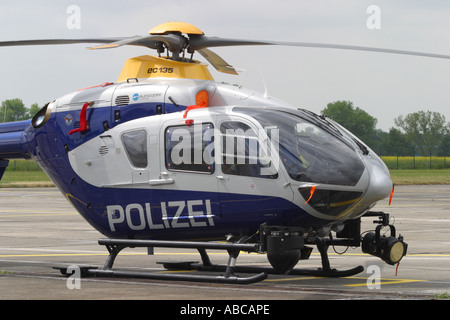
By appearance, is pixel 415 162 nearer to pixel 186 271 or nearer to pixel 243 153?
pixel 186 271

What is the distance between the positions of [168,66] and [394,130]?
367 feet

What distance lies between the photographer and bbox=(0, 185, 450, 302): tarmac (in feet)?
39.3

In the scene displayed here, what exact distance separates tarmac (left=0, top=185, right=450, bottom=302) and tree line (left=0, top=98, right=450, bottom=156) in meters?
54.7

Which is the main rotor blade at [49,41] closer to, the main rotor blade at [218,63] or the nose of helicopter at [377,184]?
the main rotor blade at [218,63]

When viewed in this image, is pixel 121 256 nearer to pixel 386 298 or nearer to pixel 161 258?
pixel 161 258

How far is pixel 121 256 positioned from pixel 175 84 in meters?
5.40

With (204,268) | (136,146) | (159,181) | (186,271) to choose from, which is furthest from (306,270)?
(136,146)

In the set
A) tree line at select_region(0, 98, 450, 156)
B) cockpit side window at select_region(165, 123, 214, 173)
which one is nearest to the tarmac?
cockpit side window at select_region(165, 123, 214, 173)

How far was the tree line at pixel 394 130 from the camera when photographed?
3784 inches

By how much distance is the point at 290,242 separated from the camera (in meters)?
13.0

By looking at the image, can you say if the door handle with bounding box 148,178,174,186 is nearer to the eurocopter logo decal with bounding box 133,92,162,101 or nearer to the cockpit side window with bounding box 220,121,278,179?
the cockpit side window with bounding box 220,121,278,179

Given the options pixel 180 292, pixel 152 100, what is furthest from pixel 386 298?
pixel 152 100
